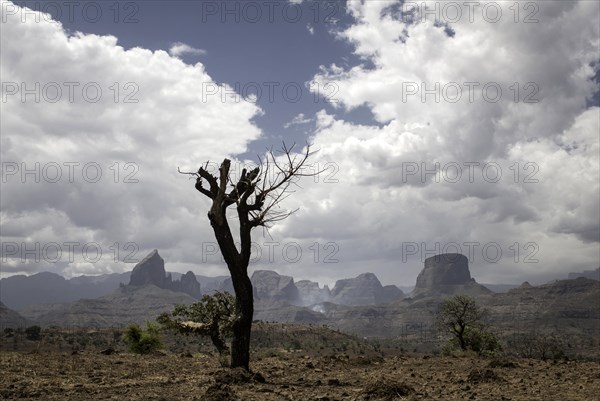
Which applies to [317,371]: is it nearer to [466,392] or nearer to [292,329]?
[466,392]

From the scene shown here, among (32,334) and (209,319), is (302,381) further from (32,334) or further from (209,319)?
(32,334)

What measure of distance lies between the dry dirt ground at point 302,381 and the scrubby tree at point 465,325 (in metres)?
25.2

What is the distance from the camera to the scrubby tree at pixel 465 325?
44.1 m

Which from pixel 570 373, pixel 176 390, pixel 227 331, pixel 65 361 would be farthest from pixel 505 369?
pixel 65 361

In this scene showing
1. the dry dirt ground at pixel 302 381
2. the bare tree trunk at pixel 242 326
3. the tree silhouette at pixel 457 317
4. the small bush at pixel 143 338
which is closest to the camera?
the dry dirt ground at pixel 302 381

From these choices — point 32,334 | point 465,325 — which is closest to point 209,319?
point 465,325

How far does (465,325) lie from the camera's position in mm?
43375

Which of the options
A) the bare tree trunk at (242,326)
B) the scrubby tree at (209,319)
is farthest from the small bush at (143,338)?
the bare tree trunk at (242,326)

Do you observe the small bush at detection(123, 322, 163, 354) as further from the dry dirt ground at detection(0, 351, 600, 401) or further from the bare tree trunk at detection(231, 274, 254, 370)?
the bare tree trunk at detection(231, 274, 254, 370)

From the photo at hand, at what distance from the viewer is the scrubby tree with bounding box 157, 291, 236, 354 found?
1889cm

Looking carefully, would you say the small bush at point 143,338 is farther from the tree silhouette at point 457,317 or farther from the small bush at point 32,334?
the small bush at point 32,334

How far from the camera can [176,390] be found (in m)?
13.8

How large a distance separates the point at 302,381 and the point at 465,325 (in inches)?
1278

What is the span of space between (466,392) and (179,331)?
1208cm
